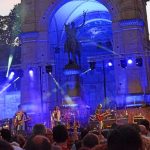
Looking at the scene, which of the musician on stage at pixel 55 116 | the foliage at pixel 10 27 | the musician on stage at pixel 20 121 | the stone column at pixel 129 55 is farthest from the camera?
the foliage at pixel 10 27

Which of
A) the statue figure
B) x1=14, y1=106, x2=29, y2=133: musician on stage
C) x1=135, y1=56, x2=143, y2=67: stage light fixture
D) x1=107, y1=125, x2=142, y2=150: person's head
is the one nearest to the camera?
x1=107, y1=125, x2=142, y2=150: person's head

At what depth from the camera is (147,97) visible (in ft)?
89.6

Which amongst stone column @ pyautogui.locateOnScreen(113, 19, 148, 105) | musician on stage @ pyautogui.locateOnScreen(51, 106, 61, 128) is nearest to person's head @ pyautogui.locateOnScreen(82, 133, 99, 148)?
musician on stage @ pyautogui.locateOnScreen(51, 106, 61, 128)

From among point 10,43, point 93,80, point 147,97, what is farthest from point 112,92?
point 10,43

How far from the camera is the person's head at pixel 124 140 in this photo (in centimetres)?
283

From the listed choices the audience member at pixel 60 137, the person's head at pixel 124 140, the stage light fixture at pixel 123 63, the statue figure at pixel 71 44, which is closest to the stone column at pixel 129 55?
the stage light fixture at pixel 123 63

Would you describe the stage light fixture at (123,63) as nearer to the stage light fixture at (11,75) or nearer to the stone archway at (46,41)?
the stone archway at (46,41)

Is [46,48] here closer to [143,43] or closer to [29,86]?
[29,86]

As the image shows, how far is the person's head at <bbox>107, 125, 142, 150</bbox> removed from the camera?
111 inches

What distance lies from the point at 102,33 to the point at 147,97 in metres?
10.6

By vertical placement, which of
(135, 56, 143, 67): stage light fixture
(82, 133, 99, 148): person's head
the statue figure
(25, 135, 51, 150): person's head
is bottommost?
(82, 133, 99, 148): person's head

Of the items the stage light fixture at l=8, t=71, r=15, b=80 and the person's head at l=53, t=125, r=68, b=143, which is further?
the stage light fixture at l=8, t=71, r=15, b=80

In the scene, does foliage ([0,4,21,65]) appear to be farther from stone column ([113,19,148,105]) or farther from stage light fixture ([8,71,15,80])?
Answer: stone column ([113,19,148,105])

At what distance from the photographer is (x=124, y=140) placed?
9.27 ft
